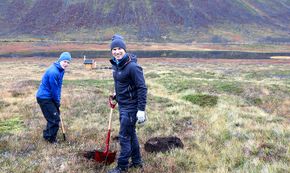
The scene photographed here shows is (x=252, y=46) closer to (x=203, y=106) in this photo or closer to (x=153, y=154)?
(x=203, y=106)

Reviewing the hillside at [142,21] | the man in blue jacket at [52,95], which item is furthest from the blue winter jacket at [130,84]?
the hillside at [142,21]

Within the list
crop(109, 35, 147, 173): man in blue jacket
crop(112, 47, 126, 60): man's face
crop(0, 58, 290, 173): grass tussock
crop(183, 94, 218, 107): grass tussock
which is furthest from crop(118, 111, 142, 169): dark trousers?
crop(183, 94, 218, 107): grass tussock

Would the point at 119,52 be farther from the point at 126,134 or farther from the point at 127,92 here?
the point at 126,134

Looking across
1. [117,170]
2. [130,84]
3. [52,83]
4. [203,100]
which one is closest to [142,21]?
[203,100]

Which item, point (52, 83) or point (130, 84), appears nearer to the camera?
point (130, 84)

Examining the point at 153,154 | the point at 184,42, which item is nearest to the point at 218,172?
the point at 153,154

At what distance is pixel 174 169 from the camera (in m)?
6.71

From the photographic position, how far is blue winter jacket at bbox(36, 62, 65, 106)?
8406 mm

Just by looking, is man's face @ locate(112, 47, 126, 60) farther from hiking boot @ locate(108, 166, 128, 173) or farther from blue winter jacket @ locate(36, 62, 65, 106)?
blue winter jacket @ locate(36, 62, 65, 106)

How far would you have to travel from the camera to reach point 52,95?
8617 mm

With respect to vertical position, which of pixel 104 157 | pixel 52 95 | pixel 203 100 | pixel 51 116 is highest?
pixel 52 95

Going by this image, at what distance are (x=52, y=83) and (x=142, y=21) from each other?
3749 inches

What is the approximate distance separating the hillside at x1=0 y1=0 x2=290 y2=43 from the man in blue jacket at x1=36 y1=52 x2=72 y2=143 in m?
77.7

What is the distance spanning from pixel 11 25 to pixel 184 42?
5043 cm
